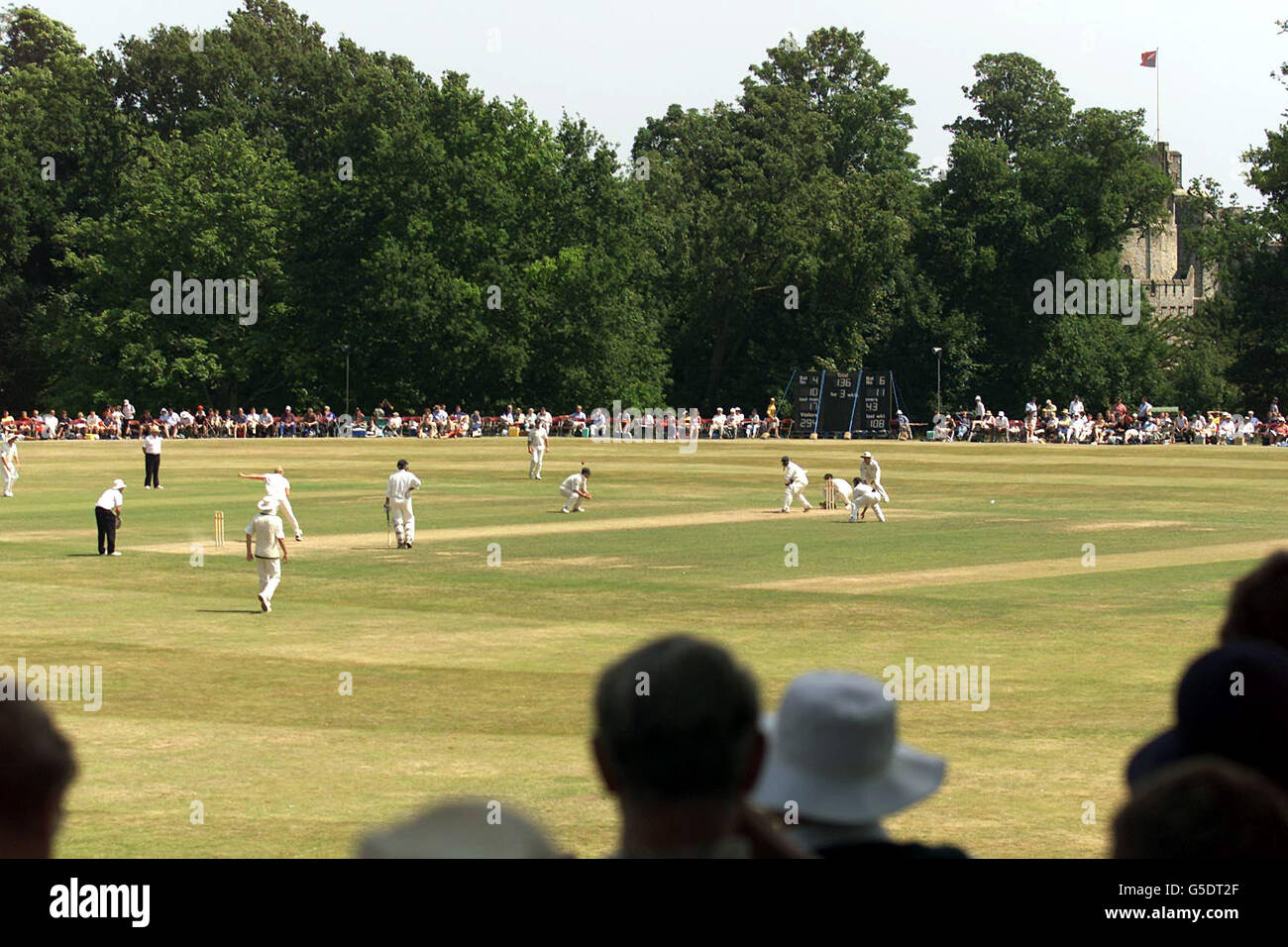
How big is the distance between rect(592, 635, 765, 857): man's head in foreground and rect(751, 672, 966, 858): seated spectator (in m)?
0.65

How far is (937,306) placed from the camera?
101 metres

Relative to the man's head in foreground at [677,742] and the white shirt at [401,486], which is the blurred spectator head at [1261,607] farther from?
the white shirt at [401,486]

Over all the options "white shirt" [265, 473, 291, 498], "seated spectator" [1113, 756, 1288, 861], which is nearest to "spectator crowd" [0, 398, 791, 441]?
"white shirt" [265, 473, 291, 498]

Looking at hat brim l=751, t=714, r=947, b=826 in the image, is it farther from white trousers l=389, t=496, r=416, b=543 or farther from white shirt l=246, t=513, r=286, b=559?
white trousers l=389, t=496, r=416, b=543

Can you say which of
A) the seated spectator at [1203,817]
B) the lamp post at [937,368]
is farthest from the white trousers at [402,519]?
the lamp post at [937,368]

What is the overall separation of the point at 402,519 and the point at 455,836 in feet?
104

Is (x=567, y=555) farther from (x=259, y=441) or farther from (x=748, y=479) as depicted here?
(x=259, y=441)

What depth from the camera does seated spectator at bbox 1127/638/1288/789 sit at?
4.16 metres

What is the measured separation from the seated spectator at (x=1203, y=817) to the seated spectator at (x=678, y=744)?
2.61ft

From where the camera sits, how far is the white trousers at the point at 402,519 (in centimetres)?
3394

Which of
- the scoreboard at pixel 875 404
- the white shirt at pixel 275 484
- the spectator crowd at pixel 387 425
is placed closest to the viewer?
the white shirt at pixel 275 484

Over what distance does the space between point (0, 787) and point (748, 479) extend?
5400 cm
